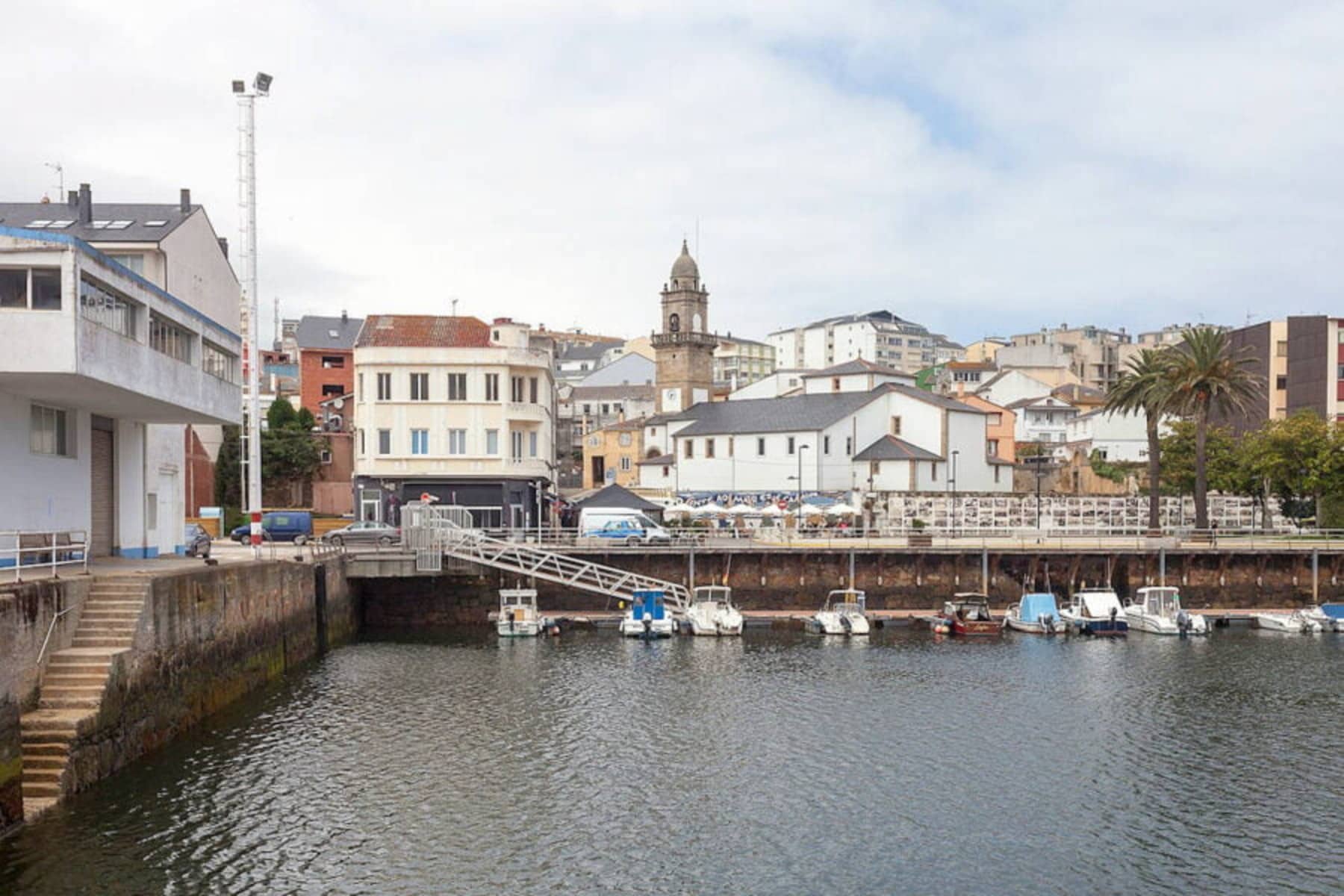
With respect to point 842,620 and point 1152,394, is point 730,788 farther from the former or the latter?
point 1152,394

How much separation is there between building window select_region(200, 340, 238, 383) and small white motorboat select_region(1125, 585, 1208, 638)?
42.1 metres

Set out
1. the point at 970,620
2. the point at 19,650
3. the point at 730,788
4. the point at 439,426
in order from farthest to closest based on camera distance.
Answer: the point at 439,426, the point at 970,620, the point at 730,788, the point at 19,650

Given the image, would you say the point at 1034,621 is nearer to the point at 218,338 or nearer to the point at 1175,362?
the point at 1175,362

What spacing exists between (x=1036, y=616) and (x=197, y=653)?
125 feet

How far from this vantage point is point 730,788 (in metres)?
28.7

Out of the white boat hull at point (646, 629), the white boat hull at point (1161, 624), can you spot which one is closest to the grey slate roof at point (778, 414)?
the white boat hull at point (1161, 624)

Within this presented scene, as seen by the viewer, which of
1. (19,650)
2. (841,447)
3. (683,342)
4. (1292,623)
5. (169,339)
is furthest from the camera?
(683,342)

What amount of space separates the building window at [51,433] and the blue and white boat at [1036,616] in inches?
1625

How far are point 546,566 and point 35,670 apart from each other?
115 ft

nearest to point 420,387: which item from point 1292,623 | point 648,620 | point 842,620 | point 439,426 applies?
point 439,426

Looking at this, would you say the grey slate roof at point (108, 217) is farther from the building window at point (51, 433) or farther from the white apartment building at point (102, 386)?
the building window at point (51, 433)

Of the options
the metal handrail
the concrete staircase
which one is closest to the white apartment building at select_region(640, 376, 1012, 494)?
the concrete staircase

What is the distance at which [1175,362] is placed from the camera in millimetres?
69938

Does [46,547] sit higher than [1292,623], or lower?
higher
